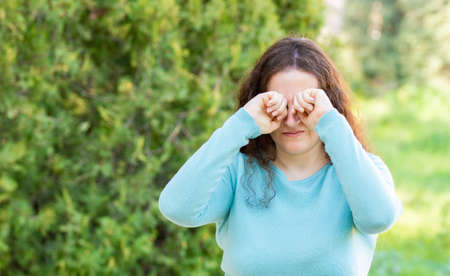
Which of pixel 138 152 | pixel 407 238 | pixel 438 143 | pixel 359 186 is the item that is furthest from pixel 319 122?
pixel 438 143

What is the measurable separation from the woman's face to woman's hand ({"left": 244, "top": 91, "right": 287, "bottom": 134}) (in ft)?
0.15

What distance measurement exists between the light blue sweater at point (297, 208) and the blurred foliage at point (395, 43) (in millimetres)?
11884

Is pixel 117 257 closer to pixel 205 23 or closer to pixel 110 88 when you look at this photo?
pixel 110 88

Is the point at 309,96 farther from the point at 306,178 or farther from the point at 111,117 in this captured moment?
the point at 111,117

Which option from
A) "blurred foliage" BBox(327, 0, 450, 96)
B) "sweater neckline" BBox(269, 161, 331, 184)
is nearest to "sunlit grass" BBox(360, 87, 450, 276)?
"sweater neckline" BBox(269, 161, 331, 184)

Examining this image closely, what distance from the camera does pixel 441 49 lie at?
1427 cm

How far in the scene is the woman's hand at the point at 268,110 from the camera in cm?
178

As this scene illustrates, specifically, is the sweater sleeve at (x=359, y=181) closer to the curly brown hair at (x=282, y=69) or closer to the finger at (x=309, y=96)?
the finger at (x=309, y=96)

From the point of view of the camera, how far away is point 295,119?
1841 mm

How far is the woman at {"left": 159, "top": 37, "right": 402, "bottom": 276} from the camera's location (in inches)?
67.2

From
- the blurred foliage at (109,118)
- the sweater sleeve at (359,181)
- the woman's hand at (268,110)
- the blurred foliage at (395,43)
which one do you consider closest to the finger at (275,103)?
the woman's hand at (268,110)

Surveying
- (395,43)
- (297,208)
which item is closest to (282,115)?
(297,208)

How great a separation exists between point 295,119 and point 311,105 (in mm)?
93

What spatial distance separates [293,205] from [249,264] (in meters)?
0.24
